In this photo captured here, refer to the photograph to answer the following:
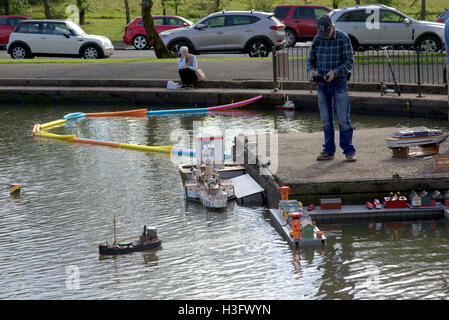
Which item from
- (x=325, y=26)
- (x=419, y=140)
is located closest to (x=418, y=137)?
(x=419, y=140)

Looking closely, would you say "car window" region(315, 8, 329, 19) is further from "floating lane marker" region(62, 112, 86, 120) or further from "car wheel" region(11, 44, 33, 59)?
"floating lane marker" region(62, 112, 86, 120)

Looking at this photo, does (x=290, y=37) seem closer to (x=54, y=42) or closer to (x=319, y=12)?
(x=319, y=12)

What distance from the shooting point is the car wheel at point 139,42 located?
34562 millimetres

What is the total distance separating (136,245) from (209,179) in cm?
214

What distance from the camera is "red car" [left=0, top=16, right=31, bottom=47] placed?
34.8m

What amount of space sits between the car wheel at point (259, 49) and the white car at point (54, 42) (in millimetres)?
5893

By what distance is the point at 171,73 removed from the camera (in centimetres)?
2186

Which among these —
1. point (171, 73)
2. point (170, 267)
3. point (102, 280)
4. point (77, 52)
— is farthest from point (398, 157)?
point (77, 52)

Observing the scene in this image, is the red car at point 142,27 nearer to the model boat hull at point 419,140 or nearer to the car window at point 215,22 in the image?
the car window at point 215,22

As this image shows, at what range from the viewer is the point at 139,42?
34.7 m

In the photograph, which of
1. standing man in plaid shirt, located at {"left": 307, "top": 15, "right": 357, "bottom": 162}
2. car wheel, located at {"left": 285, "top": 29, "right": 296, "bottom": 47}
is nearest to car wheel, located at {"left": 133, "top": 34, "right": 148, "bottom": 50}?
car wheel, located at {"left": 285, "top": 29, "right": 296, "bottom": 47}
